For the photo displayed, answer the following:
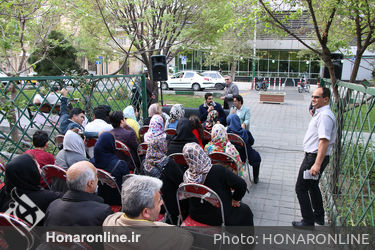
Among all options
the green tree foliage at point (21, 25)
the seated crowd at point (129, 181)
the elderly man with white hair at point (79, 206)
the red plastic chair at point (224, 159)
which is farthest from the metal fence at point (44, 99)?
the red plastic chair at point (224, 159)

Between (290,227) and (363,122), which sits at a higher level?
(363,122)

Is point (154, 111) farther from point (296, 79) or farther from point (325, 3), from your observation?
point (296, 79)

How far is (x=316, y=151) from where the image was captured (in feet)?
11.0

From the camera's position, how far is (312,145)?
3.40 m

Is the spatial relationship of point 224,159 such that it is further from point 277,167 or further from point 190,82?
point 190,82

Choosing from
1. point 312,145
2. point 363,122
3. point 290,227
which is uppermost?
point 363,122

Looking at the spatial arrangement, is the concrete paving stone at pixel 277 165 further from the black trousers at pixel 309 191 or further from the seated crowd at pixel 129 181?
the seated crowd at pixel 129 181

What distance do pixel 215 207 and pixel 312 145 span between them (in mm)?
1463

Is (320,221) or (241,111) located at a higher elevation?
(241,111)

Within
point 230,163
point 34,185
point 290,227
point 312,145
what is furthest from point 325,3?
point 34,185

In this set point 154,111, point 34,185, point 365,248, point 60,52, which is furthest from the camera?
point 60,52

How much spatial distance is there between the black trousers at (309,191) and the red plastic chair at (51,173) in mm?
2753

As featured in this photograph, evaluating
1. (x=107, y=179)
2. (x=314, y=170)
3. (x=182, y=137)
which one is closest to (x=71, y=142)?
(x=107, y=179)

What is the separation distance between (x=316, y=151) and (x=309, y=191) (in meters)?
0.54
